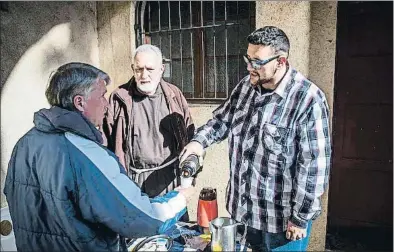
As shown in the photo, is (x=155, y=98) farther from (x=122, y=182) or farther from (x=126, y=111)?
(x=122, y=182)

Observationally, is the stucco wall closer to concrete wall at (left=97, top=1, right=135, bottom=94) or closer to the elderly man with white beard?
Answer: the elderly man with white beard

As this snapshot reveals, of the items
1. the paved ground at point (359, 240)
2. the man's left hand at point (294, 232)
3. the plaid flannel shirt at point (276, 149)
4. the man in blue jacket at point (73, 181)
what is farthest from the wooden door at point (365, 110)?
the man in blue jacket at point (73, 181)

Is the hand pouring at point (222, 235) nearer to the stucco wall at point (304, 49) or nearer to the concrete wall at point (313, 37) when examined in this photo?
the stucco wall at point (304, 49)

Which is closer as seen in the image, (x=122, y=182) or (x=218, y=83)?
(x=122, y=182)

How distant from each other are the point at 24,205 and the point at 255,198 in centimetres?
65

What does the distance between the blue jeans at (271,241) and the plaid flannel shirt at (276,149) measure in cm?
3

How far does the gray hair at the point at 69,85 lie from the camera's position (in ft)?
2.22

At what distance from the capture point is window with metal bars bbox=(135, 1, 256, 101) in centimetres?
114

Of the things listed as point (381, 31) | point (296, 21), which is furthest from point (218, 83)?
point (381, 31)

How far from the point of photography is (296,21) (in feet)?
3.42

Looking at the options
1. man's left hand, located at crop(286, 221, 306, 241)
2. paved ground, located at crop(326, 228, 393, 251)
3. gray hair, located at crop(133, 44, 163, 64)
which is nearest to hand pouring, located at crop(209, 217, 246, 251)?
man's left hand, located at crop(286, 221, 306, 241)

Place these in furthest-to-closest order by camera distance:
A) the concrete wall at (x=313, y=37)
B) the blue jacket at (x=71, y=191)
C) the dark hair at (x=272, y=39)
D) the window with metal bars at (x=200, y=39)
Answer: the window with metal bars at (x=200, y=39), the concrete wall at (x=313, y=37), the dark hair at (x=272, y=39), the blue jacket at (x=71, y=191)

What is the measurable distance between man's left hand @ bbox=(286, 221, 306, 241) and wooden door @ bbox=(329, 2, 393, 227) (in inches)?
11.9

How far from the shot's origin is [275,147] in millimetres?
950
